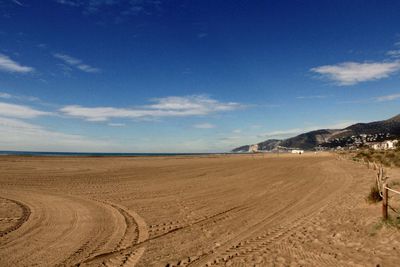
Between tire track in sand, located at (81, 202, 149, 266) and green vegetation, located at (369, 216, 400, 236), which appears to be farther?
green vegetation, located at (369, 216, 400, 236)

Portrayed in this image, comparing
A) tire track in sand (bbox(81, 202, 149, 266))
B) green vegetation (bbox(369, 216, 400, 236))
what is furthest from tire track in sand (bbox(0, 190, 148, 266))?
green vegetation (bbox(369, 216, 400, 236))

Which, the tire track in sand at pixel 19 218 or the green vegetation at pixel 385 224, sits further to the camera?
the tire track in sand at pixel 19 218

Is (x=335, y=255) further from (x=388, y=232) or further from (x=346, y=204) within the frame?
(x=346, y=204)

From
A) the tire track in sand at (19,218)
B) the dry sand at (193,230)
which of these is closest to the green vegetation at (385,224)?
the dry sand at (193,230)

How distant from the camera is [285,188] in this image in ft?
63.7

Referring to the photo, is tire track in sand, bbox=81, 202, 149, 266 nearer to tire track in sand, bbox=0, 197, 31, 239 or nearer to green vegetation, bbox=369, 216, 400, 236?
tire track in sand, bbox=0, 197, 31, 239

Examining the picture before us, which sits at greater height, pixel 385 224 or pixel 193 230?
pixel 385 224

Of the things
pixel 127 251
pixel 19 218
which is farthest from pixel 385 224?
pixel 19 218

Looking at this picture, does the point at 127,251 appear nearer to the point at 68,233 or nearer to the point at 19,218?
the point at 68,233

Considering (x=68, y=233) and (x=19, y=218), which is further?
(x=19, y=218)

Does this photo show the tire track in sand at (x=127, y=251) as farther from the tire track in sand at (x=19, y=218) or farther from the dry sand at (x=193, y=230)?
the tire track in sand at (x=19, y=218)

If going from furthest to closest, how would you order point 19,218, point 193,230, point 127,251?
point 19,218, point 193,230, point 127,251

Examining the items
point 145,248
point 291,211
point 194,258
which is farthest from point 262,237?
point 291,211

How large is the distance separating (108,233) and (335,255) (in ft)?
18.8
